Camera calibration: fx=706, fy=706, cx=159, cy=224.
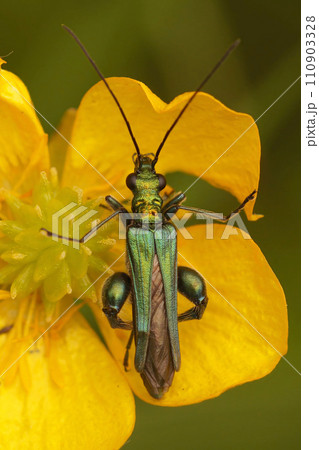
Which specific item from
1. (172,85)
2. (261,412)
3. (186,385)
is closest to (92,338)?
(186,385)

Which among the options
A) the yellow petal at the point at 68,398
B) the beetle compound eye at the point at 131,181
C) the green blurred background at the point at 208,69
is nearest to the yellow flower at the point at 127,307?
the yellow petal at the point at 68,398

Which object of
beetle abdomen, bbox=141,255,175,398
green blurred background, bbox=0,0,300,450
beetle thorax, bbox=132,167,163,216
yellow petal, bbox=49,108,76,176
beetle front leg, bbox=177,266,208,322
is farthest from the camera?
green blurred background, bbox=0,0,300,450

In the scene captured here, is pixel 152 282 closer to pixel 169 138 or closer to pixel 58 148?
pixel 169 138

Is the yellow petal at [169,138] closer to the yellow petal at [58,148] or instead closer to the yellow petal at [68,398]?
the yellow petal at [58,148]

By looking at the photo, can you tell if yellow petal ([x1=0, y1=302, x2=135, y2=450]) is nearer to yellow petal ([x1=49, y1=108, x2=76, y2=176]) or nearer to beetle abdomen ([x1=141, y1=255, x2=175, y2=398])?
beetle abdomen ([x1=141, y1=255, x2=175, y2=398])

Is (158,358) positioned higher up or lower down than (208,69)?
lower down

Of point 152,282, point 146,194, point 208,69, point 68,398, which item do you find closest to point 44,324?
point 68,398

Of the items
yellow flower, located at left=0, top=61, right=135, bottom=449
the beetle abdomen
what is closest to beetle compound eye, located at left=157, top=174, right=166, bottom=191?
yellow flower, located at left=0, top=61, right=135, bottom=449
